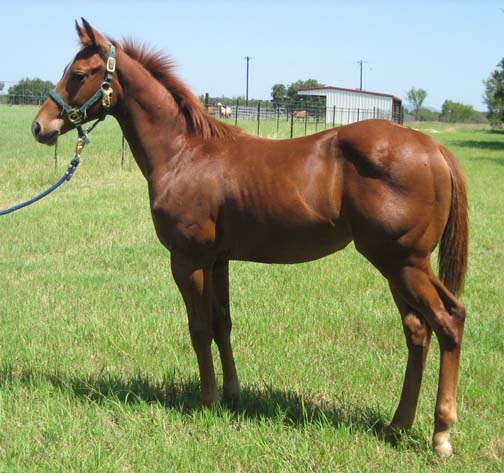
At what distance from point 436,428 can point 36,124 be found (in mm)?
3097

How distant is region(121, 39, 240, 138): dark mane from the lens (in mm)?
3811

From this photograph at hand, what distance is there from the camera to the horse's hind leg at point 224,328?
392 centimetres

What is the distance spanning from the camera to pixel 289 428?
11.6 feet

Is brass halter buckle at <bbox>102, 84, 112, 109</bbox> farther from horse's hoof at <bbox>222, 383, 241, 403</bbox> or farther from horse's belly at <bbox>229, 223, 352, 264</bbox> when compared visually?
horse's hoof at <bbox>222, 383, 241, 403</bbox>

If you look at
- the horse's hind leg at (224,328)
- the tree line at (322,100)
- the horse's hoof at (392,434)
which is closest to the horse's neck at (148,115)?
the horse's hind leg at (224,328)

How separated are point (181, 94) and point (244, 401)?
216 cm

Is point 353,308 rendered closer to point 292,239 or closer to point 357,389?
point 357,389

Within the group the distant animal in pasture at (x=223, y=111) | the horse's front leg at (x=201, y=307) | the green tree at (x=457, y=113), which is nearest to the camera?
the horse's front leg at (x=201, y=307)

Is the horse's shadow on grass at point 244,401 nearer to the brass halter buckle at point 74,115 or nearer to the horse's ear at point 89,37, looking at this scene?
the brass halter buckle at point 74,115

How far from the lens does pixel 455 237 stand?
11.0ft

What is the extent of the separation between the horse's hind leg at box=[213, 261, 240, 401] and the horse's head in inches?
53.8

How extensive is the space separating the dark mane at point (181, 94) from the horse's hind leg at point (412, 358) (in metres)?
1.55

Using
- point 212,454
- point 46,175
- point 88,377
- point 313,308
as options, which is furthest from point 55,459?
point 46,175

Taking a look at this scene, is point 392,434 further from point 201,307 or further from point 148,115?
point 148,115
